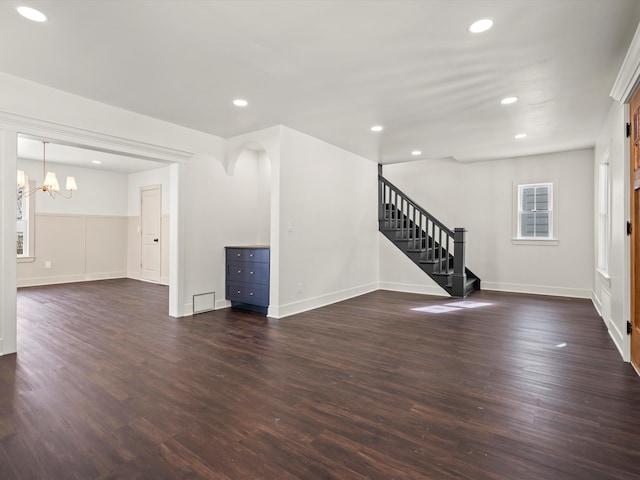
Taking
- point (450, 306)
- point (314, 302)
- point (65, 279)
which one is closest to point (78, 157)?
point (65, 279)

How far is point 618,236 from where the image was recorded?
11.1 ft

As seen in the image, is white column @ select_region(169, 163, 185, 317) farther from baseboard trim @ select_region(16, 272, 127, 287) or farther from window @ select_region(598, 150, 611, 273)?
window @ select_region(598, 150, 611, 273)

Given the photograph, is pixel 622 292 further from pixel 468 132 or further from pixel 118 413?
pixel 118 413

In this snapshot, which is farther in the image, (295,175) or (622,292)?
(295,175)

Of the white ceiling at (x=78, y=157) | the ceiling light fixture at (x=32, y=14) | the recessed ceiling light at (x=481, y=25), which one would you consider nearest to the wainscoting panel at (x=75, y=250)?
the white ceiling at (x=78, y=157)

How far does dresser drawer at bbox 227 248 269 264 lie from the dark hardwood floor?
973 mm

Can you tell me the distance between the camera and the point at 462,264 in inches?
246

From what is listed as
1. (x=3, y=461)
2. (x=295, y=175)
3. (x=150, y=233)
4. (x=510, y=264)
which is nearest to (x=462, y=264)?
(x=510, y=264)

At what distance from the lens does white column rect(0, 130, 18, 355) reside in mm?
3238

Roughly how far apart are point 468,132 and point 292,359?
4071 mm

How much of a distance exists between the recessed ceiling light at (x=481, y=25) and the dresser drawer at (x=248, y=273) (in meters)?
3.49

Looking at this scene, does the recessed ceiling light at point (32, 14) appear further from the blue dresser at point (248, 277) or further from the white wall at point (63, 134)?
the blue dresser at point (248, 277)

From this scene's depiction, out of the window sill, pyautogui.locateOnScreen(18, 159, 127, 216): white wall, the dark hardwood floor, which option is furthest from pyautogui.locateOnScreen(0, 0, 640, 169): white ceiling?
pyautogui.locateOnScreen(18, 159, 127, 216): white wall

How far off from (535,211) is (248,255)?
18.0 feet
